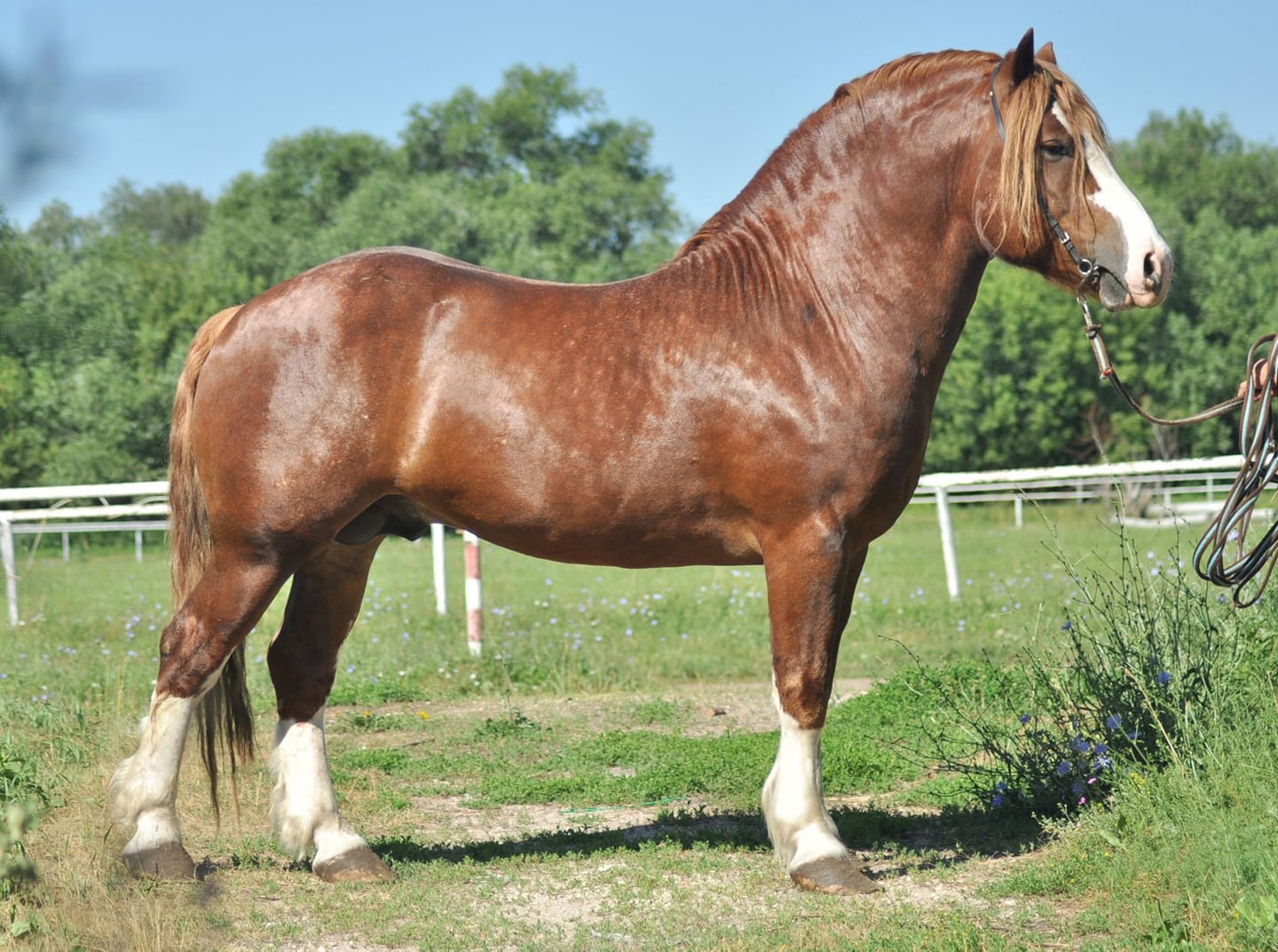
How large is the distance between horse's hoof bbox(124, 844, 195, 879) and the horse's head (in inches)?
138

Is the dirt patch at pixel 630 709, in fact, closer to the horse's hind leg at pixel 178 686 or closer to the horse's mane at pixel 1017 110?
the horse's hind leg at pixel 178 686

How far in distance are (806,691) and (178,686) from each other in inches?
84.7

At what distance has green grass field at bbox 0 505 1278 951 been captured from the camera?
3561 millimetres

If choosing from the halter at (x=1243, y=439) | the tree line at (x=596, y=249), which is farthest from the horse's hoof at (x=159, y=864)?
the tree line at (x=596, y=249)

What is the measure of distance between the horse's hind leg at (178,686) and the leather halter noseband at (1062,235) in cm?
288

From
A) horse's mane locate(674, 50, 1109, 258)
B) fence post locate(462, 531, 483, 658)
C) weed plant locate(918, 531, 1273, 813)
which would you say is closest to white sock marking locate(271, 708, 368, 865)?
weed plant locate(918, 531, 1273, 813)

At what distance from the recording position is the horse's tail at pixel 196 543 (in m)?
4.33

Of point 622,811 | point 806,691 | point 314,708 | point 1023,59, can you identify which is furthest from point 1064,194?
point 314,708

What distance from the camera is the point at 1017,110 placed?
12.5 feet

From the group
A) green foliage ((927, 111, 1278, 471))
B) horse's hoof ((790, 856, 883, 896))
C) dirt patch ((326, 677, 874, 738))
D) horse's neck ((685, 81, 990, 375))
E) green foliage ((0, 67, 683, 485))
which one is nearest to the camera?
green foliage ((0, 67, 683, 485))

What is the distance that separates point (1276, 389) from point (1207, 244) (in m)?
44.1

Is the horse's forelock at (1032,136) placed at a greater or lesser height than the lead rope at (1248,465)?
greater

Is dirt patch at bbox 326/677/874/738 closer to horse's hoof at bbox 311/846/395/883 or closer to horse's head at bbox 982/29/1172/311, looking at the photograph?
horse's hoof at bbox 311/846/395/883

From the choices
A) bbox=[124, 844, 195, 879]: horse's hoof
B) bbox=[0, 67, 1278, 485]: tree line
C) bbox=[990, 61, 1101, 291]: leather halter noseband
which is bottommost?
bbox=[124, 844, 195, 879]: horse's hoof
